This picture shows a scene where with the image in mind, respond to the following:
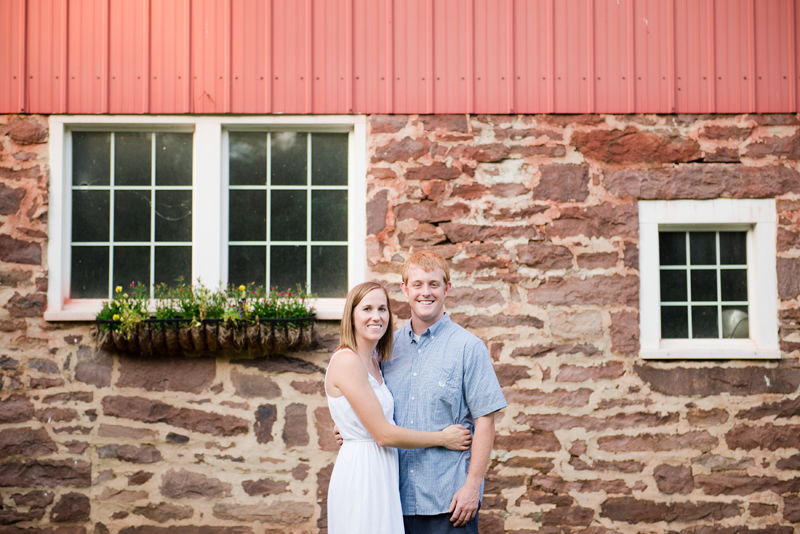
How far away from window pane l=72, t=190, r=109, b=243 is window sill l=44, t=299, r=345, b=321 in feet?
1.50

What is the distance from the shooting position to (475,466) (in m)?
2.58

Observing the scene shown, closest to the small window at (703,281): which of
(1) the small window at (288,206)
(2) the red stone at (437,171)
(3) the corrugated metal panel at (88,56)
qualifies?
(2) the red stone at (437,171)

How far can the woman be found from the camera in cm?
257

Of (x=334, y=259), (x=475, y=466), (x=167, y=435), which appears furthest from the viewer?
(x=334, y=259)

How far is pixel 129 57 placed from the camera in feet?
14.4

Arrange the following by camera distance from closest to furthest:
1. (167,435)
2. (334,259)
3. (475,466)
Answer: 1. (475,466)
2. (167,435)
3. (334,259)

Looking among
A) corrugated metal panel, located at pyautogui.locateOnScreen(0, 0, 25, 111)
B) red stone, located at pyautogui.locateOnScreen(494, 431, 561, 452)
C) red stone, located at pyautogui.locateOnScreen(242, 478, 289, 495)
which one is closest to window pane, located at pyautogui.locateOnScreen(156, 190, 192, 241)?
corrugated metal panel, located at pyautogui.locateOnScreen(0, 0, 25, 111)

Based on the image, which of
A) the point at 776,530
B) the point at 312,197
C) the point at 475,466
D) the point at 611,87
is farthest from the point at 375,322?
the point at 776,530

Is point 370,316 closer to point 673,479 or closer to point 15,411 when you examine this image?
point 673,479

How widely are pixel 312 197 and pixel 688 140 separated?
104 inches

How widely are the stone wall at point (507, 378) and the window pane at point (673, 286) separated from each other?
336 millimetres

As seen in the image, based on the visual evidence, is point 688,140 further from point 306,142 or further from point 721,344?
point 306,142

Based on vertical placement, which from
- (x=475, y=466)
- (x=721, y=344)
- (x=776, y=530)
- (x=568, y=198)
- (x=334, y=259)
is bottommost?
(x=776, y=530)

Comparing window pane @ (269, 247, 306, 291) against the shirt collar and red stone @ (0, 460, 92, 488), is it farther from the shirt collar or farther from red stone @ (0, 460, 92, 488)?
the shirt collar
